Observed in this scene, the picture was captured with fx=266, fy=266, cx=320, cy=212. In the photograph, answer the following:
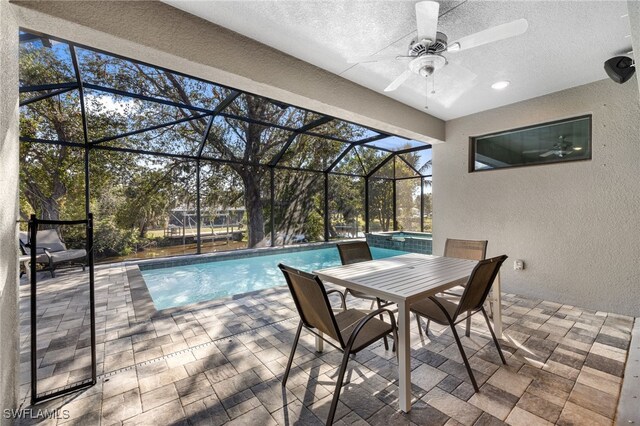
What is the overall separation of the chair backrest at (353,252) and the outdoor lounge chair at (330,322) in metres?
0.99

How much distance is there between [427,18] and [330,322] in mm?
2113

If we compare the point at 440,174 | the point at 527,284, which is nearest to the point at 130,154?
the point at 440,174

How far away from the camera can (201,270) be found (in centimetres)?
652

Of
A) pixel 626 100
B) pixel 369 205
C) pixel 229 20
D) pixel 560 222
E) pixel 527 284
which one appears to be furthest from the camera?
pixel 369 205

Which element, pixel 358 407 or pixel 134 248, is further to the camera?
pixel 134 248

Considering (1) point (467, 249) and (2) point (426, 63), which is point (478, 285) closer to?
(1) point (467, 249)

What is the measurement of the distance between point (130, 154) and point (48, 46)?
9.01ft

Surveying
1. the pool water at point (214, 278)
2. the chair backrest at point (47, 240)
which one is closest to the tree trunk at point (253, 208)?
the pool water at point (214, 278)

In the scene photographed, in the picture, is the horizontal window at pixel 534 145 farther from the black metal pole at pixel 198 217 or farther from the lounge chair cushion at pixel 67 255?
the lounge chair cushion at pixel 67 255

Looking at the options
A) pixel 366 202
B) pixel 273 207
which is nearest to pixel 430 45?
pixel 273 207

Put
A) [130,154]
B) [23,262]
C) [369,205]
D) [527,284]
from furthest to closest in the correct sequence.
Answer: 1. [369,205]
2. [130,154]
3. [23,262]
4. [527,284]

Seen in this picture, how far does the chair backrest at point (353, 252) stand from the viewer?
3.07 m

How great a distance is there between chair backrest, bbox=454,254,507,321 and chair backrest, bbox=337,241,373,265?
50.1 inches

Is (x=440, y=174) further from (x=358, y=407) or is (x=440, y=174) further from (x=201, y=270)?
(x=201, y=270)
